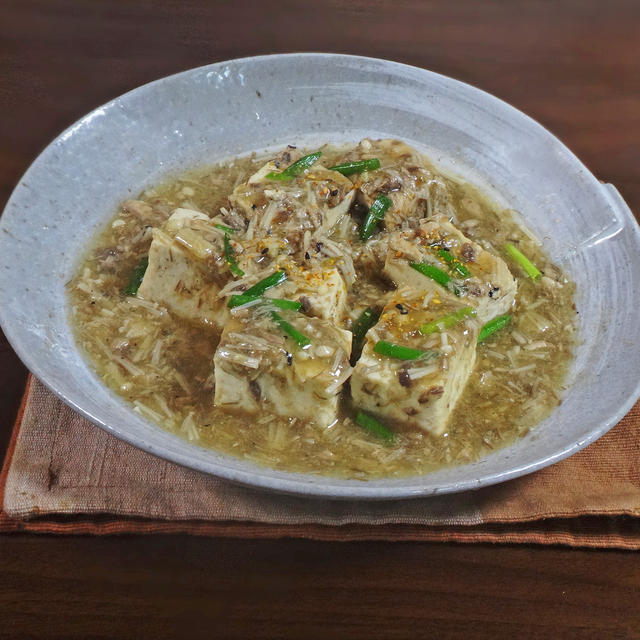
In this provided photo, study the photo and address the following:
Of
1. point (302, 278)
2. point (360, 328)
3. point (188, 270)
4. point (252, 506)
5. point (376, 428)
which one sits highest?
point (302, 278)

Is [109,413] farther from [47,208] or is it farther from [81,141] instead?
[81,141]

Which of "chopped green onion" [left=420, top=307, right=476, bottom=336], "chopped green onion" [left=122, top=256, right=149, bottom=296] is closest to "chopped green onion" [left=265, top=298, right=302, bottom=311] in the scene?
"chopped green onion" [left=420, top=307, right=476, bottom=336]

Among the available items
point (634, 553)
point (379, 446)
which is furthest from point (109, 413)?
point (634, 553)

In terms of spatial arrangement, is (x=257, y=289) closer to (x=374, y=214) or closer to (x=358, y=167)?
(x=374, y=214)

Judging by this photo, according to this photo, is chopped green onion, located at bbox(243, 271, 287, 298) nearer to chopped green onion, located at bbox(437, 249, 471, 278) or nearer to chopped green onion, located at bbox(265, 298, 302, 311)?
chopped green onion, located at bbox(265, 298, 302, 311)

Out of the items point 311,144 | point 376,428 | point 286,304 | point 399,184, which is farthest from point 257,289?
point 311,144

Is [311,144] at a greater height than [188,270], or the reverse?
[311,144]
